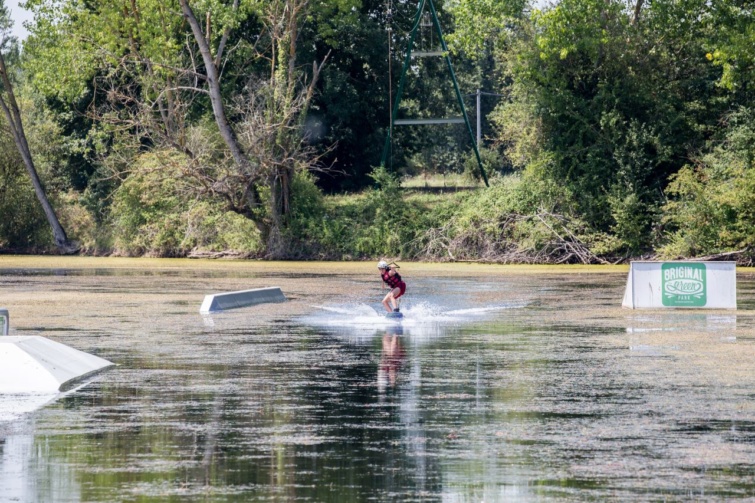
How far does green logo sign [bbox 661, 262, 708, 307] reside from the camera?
2706 centimetres

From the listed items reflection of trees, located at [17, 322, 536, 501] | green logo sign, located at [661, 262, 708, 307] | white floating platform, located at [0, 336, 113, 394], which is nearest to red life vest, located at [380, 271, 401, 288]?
reflection of trees, located at [17, 322, 536, 501]

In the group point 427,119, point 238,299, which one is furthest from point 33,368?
point 427,119

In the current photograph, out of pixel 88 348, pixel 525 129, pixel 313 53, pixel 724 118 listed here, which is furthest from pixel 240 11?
pixel 88 348

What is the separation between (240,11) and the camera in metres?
52.2

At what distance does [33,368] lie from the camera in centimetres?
1511

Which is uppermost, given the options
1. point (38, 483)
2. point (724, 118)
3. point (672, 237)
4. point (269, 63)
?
point (269, 63)

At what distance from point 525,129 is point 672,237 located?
8263mm

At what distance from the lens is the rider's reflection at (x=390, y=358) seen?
15.5 metres

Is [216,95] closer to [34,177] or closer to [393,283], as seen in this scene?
[34,177]

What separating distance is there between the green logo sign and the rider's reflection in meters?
7.25

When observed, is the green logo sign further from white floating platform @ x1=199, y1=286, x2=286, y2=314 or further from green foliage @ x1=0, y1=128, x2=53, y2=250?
green foliage @ x1=0, y1=128, x2=53, y2=250

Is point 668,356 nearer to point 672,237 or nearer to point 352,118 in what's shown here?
point 672,237

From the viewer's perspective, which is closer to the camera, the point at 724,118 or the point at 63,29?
the point at 724,118

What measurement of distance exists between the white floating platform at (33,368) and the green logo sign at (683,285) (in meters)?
14.9
